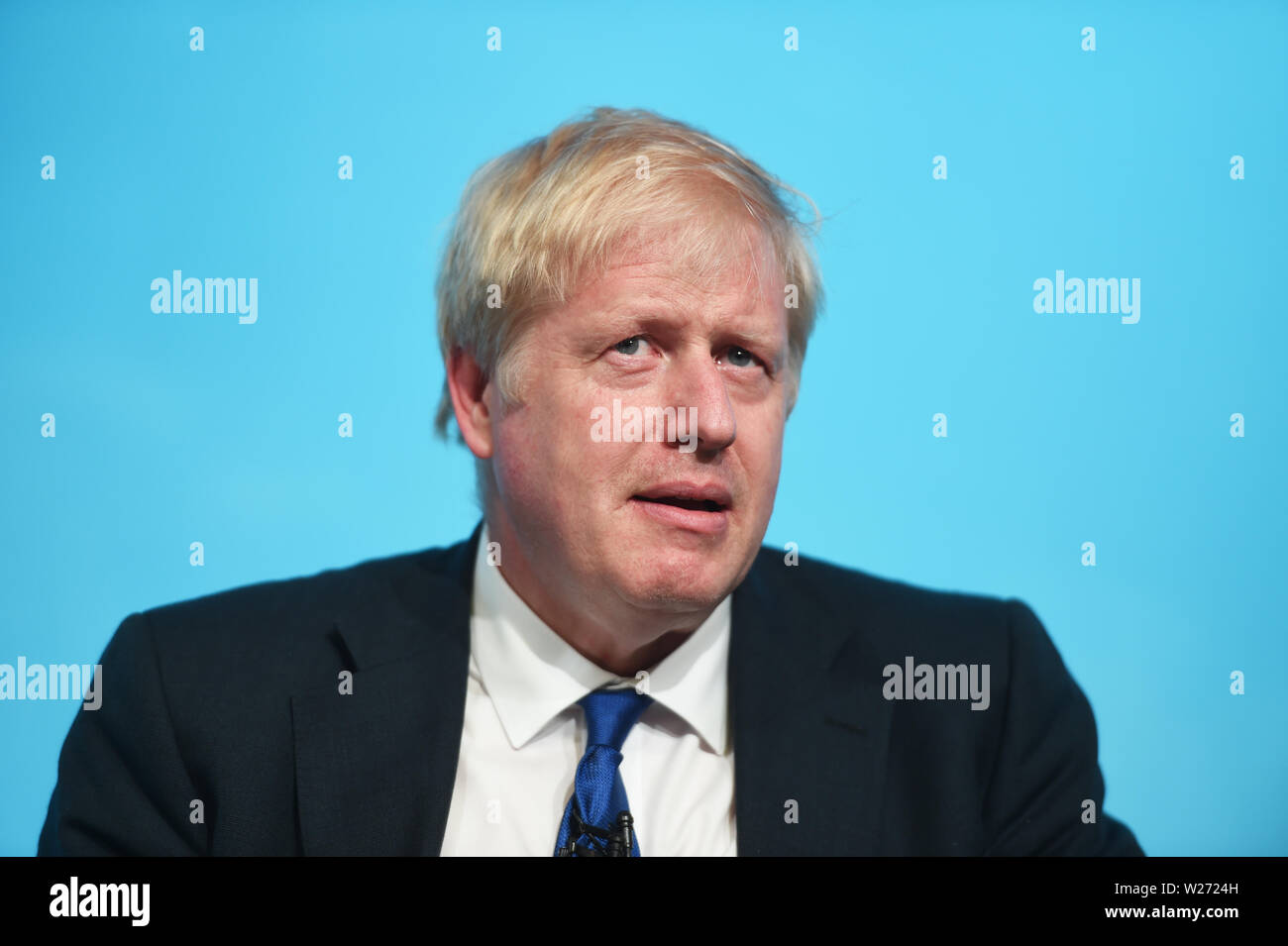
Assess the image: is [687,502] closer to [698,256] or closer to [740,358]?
[740,358]

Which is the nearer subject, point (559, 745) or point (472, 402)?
point (559, 745)

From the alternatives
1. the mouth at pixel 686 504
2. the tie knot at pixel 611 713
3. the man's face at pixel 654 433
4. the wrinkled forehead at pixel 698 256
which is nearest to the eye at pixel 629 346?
the man's face at pixel 654 433

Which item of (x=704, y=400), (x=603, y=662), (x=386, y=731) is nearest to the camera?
(x=704, y=400)

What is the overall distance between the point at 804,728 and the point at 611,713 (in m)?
0.37

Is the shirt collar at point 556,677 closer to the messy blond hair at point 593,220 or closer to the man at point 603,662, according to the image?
the man at point 603,662

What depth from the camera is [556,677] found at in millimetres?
2447

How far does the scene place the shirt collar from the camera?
2432mm

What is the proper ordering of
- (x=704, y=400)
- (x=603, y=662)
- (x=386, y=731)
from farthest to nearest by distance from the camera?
1. (x=603, y=662)
2. (x=386, y=731)
3. (x=704, y=400)

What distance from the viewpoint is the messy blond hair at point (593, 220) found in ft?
7.65

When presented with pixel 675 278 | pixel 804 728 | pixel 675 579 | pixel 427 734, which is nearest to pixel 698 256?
pixel 675 278

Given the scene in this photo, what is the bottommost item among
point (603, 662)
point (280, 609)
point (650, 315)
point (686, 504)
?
point (603, 662)

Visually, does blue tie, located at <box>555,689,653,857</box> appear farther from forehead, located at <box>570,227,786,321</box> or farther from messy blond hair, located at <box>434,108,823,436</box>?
forehead, located at <box>570,227,786,321</box>

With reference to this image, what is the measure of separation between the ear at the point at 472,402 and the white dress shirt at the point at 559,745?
0.96ft

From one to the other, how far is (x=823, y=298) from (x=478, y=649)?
1.03 metres
